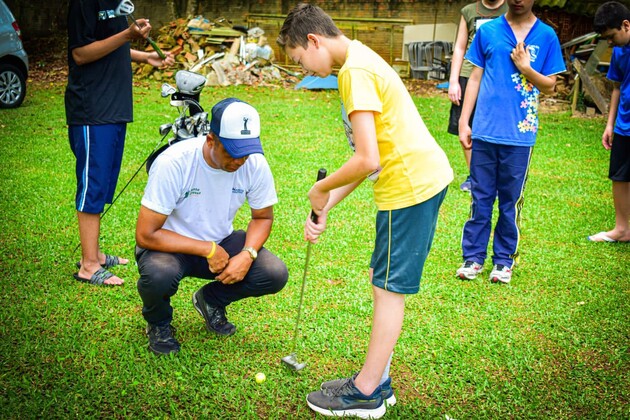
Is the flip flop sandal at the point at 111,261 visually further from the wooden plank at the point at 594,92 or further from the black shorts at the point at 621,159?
the wooden plank at the point at 594,92

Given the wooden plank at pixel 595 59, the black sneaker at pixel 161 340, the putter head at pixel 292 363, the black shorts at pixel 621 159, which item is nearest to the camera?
the putter head at pixel 292 363

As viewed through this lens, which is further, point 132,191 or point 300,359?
point 132,191

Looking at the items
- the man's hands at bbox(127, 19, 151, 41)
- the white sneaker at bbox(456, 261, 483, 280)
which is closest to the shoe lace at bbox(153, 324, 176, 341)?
the man's hands at bbox(127, 19, 151, 41)

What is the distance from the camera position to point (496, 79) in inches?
163

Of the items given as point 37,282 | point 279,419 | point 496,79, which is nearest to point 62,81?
point 37,282

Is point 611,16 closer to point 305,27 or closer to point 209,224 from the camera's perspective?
point 305,27

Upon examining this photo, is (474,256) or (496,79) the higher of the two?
(496,79)

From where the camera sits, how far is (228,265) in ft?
10.4

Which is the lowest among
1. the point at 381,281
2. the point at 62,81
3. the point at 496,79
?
the point at 62,81

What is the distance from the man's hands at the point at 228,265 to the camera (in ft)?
10.2

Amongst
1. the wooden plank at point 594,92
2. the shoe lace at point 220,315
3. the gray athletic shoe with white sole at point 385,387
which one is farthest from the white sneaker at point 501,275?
the wooden plank at point 594,92

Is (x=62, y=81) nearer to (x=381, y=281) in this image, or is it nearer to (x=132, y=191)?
(x=132, y=191)

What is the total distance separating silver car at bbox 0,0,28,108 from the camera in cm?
938

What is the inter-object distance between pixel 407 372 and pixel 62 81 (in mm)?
11492
